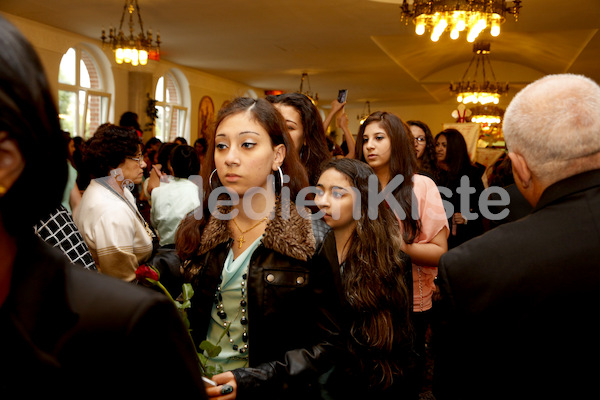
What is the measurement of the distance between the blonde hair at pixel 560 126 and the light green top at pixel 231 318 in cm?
97

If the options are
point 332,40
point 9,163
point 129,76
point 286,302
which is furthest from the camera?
point 129,76

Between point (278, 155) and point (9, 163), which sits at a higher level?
point (278, 155)

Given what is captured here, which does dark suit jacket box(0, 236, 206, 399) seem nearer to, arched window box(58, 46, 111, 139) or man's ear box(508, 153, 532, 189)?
man's ear box(508, 153, 532, 189)

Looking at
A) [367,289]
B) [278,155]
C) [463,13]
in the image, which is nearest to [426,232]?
[367,289]

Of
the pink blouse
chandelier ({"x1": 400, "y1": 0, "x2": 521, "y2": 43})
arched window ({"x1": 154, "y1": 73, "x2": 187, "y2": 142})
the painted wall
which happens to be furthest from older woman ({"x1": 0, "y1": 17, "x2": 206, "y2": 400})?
arched window ({"x1": 154, "y1": 73, "x2": 187, "y2": 142})

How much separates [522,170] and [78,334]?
4.04ft

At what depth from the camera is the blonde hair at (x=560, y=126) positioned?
1.32 metres

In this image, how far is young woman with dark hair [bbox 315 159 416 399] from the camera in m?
2.21

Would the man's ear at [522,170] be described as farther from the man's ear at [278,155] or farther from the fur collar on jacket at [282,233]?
the man's ear at [278,155]

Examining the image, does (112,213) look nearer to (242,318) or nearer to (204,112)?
(242,318)

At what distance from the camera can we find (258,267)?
1751 mm

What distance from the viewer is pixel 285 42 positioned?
40.0ft

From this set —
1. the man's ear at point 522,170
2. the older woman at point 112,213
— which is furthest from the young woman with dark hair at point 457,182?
the man's ear at point 522,170

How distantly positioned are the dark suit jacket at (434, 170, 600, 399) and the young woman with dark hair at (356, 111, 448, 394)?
51.4 inches
